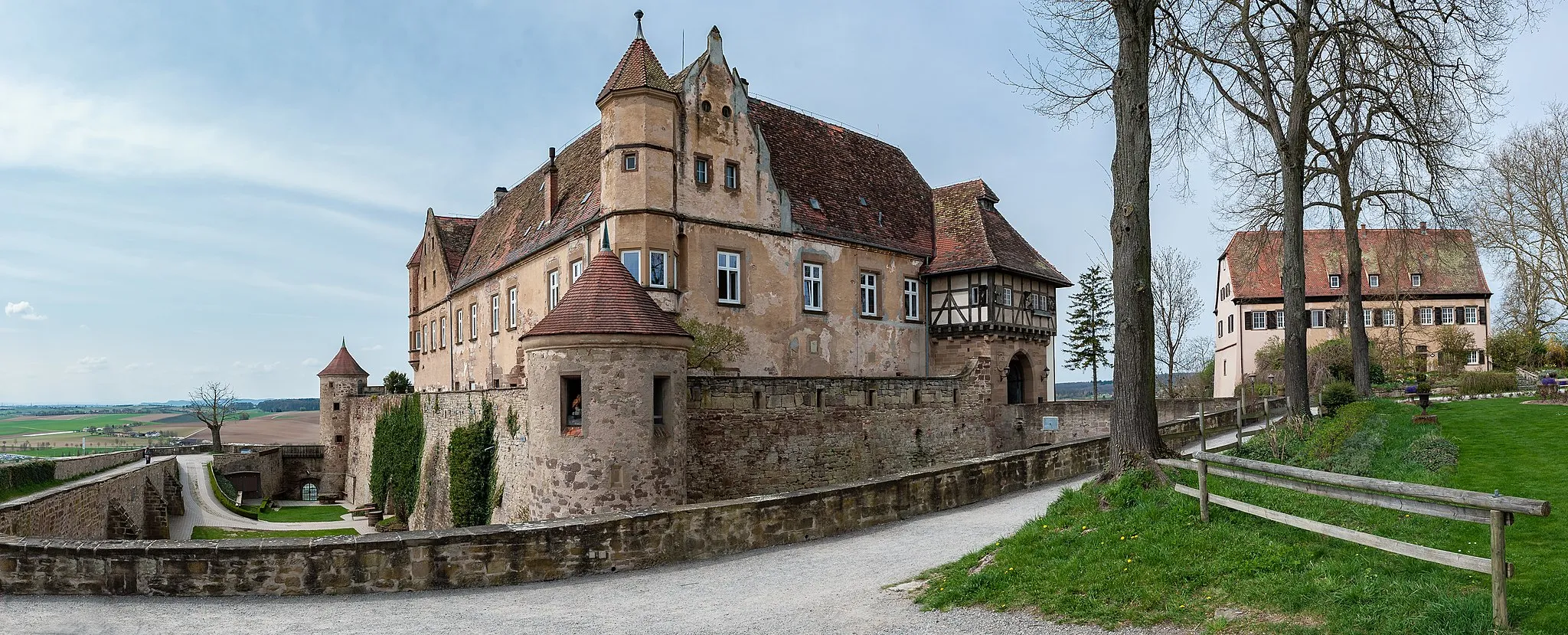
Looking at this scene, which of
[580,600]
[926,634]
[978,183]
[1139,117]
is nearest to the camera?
[926,634]

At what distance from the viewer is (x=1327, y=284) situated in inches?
2064

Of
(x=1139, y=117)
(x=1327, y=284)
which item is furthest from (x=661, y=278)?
(x=1327, y=284)

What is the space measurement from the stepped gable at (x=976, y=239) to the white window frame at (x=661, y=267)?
10931mm

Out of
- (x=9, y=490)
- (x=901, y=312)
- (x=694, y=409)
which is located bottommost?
(x=9, y=490)

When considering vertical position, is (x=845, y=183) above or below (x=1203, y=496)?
above

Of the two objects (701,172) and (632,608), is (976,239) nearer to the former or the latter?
(701,172)

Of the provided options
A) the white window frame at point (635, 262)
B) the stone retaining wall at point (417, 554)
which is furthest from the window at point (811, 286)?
the stone retaining wall at point (417, 554)

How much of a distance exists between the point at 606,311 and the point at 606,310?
0.08ft

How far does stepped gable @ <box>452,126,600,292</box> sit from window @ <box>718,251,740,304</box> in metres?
3.84

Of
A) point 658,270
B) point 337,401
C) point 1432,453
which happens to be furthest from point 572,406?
point 337,401

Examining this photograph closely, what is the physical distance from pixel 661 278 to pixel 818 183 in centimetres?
794

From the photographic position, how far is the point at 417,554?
9.76 meters

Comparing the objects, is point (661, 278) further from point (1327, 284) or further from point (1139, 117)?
point (1327, 284)

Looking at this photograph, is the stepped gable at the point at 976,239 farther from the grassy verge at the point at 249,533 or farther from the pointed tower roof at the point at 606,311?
the grassy verge at the point at 249,533
